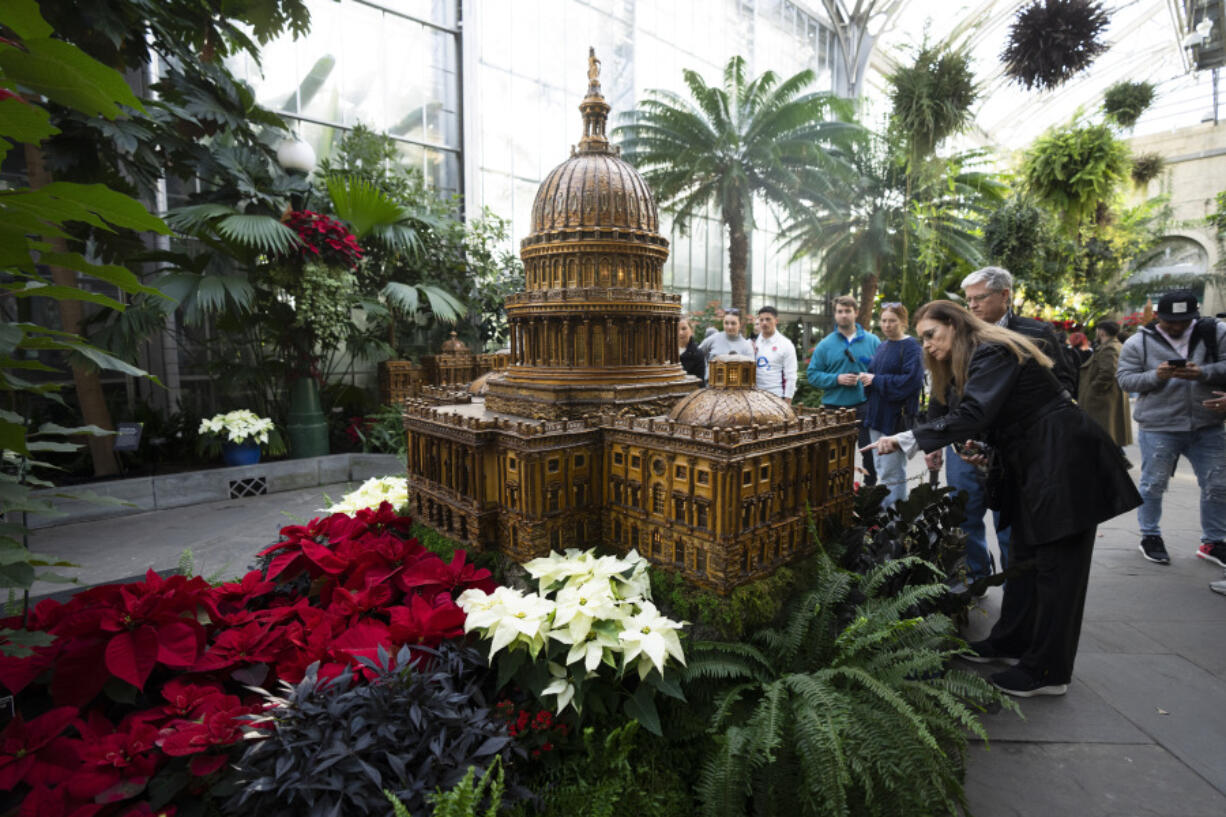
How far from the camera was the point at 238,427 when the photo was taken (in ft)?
34.6

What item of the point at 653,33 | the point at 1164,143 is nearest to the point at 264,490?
the point at 653,33

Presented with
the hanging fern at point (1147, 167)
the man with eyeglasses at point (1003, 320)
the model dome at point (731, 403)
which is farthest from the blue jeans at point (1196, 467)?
the hanging fern at point (1147, 167)

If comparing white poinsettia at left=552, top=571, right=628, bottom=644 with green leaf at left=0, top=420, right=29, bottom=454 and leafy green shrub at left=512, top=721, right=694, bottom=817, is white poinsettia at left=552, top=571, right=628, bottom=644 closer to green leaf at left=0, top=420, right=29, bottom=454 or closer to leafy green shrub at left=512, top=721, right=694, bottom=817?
leafy green shrub at left=512, top=721, right=694, bottom=817

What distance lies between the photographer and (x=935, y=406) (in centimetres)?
502

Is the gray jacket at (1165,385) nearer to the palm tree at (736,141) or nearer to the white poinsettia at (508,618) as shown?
the white poinsettia at (508,618)

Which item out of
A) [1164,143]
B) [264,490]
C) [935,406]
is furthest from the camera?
[1164,143]

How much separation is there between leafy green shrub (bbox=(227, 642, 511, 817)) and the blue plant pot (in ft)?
29.5

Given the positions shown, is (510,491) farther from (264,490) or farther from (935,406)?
(264,490)

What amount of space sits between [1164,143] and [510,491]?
45.0 metres

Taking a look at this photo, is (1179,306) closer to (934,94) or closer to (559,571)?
(559,571)

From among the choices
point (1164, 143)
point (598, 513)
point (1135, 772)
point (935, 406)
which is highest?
point (1164, 143)

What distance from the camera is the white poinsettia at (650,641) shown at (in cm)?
337

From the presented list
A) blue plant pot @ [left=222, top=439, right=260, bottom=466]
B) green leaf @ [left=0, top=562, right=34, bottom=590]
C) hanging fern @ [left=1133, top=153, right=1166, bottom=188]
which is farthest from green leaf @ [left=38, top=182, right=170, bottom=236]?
hanging fern @ [left=1133, top=153, right=1166, bottom=188]

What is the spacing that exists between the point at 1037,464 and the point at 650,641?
129 inches
